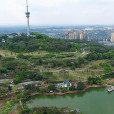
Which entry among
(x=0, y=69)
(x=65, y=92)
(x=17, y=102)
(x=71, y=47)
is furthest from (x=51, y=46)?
(x=17, y=102)

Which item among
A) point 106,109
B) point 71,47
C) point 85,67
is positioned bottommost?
point 106,109

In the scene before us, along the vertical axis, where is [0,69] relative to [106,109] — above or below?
above

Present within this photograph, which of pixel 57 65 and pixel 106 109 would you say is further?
pixel 57 65

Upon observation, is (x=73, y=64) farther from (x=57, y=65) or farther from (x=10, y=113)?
(x=10, y=113)

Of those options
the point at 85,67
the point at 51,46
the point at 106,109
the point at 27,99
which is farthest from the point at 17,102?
the point at 51,46

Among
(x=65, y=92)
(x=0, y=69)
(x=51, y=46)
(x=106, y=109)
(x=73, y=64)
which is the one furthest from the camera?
(x=51, y=46)

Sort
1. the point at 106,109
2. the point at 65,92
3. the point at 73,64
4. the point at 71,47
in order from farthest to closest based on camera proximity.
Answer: the point at 71,47 < the point at 73,64 < the point at 65,92 < the point at 106,109

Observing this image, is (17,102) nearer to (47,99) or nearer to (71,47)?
(47,99)
